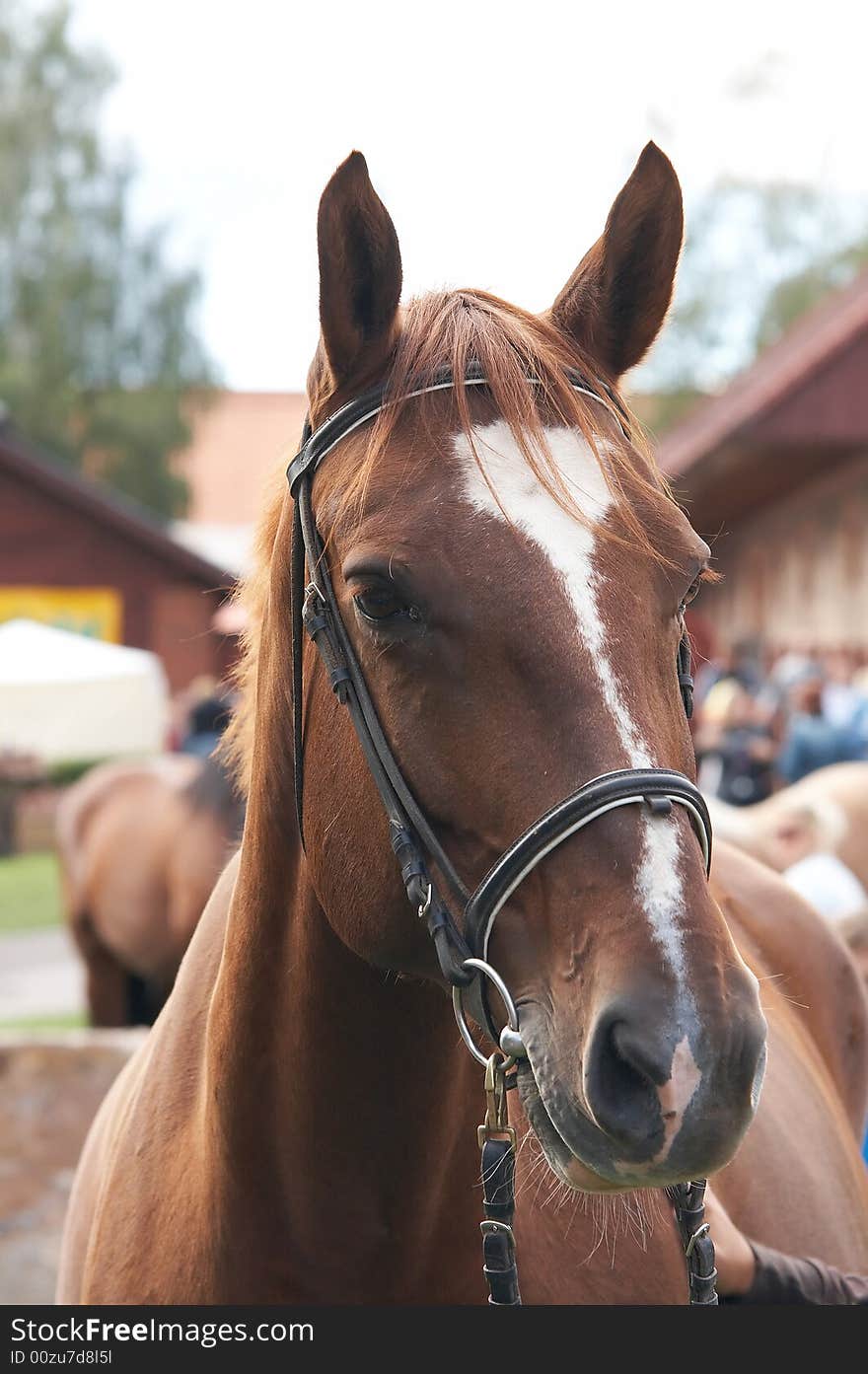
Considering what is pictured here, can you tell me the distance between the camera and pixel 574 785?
5.20 ft

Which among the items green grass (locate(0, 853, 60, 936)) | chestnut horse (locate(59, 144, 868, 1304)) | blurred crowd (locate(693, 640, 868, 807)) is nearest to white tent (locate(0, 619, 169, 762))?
green grass (locate(0, 853, 60, 936))

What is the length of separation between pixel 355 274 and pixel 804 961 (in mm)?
2239

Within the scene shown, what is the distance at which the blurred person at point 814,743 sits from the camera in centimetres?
952

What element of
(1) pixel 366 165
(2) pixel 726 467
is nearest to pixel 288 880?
(1) pixel 366 165

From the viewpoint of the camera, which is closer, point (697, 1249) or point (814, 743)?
point (697, 1249)

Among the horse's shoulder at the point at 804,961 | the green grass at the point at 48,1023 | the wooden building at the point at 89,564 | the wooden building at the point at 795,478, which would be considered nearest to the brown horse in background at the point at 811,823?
the horse's shoulder at the point at 804,961

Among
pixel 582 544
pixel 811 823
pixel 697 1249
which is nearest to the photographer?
pixel 582 544

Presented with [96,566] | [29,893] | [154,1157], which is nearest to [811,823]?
[154,1157]

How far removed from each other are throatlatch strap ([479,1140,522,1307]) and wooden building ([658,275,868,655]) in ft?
36.2

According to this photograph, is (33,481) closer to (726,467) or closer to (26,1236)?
(726,467)

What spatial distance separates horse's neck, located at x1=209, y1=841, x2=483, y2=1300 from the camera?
1926 mm

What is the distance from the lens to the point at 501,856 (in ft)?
5.43

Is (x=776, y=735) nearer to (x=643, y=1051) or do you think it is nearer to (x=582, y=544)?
(x=582, y=544)

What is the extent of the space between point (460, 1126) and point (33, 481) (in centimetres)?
2448
